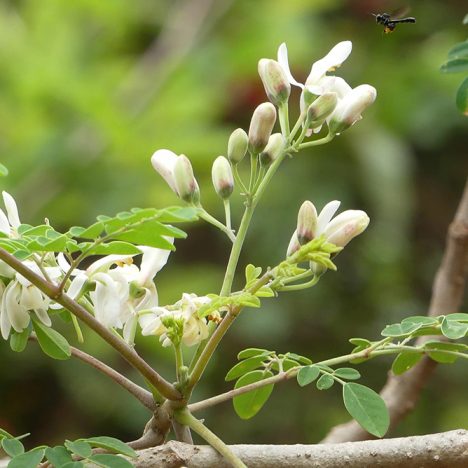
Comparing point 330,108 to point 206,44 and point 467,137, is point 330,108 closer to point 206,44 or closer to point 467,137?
point 206,44

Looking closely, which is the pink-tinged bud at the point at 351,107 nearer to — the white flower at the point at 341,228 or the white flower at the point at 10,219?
the white flower at the point at 341,228

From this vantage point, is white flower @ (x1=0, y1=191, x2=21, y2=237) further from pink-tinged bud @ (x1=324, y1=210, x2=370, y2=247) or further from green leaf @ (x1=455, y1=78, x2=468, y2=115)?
green leaf @ (x1=455, y1=78, x2=468, y2=115)

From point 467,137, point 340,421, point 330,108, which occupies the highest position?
point 330,108

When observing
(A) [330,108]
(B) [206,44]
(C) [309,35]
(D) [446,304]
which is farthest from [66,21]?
(A) [330,108]

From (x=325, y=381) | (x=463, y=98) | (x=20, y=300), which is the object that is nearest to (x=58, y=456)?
(x=20, y=300)

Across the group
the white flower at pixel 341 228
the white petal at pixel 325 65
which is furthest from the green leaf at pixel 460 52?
the white flower at pixel 341 228

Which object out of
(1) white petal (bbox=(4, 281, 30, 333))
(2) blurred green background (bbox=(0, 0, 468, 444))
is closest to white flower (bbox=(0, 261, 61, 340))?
(1) white petal (bbox=(4, 281, 30, 333))
